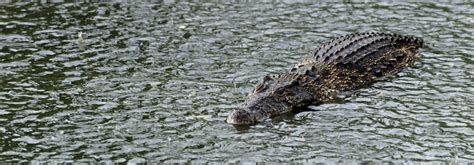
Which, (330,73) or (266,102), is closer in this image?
(266,102)

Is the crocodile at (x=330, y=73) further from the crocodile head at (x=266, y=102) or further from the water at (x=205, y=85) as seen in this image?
the water at (x=205, y=85)

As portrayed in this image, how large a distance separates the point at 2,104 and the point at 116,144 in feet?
12.6

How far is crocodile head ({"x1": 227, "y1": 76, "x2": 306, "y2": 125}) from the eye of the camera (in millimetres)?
16422

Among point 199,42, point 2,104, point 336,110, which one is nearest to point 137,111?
point 2,104

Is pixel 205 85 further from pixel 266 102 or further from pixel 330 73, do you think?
pixel 330 73

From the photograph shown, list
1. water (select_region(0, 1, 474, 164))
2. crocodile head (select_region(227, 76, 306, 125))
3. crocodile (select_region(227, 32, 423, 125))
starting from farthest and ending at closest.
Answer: crocodile (select_region(227, 32, 423, 125)), crocodile head (select_region(227, 76, 306, 125)), water (select_region(0, 1, 474, 164))

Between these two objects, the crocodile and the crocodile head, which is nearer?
the crocodile head

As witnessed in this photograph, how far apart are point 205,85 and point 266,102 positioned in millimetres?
2230

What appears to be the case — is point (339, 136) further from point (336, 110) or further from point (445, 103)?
point (445, 103)

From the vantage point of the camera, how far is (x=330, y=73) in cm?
1891

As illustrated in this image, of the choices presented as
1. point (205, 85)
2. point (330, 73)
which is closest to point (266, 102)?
point (205, 85)

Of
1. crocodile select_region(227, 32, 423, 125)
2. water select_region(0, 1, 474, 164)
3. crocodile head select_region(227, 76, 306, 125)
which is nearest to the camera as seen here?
water select_region(0, 1, 474, 164)

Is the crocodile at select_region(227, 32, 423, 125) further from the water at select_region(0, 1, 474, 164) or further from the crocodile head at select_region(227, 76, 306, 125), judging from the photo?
the water at select_region(0, 1, 474, 164)

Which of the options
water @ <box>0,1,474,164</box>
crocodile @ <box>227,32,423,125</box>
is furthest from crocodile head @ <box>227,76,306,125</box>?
water @ <box>0,1,474,164</box>
